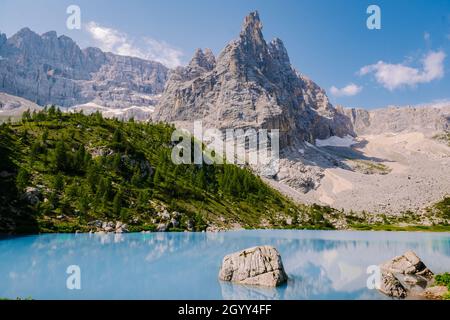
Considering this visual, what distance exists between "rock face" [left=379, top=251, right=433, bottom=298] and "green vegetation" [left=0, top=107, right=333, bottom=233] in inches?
2287

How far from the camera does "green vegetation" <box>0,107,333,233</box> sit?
7406cm

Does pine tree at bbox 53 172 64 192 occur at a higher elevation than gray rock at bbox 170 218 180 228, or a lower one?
higher

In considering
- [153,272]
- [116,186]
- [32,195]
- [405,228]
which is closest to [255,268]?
[153,272]

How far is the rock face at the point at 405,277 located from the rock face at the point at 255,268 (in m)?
8.55

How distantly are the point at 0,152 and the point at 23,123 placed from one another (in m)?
39.0

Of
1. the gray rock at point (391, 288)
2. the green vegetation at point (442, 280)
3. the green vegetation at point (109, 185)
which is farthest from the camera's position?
the green vegetation at point (109, 185)

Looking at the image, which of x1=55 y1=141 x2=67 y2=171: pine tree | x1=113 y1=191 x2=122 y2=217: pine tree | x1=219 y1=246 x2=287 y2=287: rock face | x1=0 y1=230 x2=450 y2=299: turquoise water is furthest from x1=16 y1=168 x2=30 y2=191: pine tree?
x1=219 y1=246 x2=287 y2=287: rock face

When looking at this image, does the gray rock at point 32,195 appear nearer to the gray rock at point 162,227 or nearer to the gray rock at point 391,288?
the gray rock at point 162,227

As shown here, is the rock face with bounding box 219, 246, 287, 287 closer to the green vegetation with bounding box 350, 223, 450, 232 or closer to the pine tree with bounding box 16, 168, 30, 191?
the pine tree with bounding box 16, 168, 30, 191

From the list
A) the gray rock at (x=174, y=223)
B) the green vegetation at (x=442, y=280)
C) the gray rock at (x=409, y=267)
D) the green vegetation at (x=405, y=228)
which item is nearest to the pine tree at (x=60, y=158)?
A: the gray rock at (x=174, y=223)

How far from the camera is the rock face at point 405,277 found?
27.2m

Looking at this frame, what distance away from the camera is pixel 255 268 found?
103 feet

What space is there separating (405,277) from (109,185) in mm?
74198
